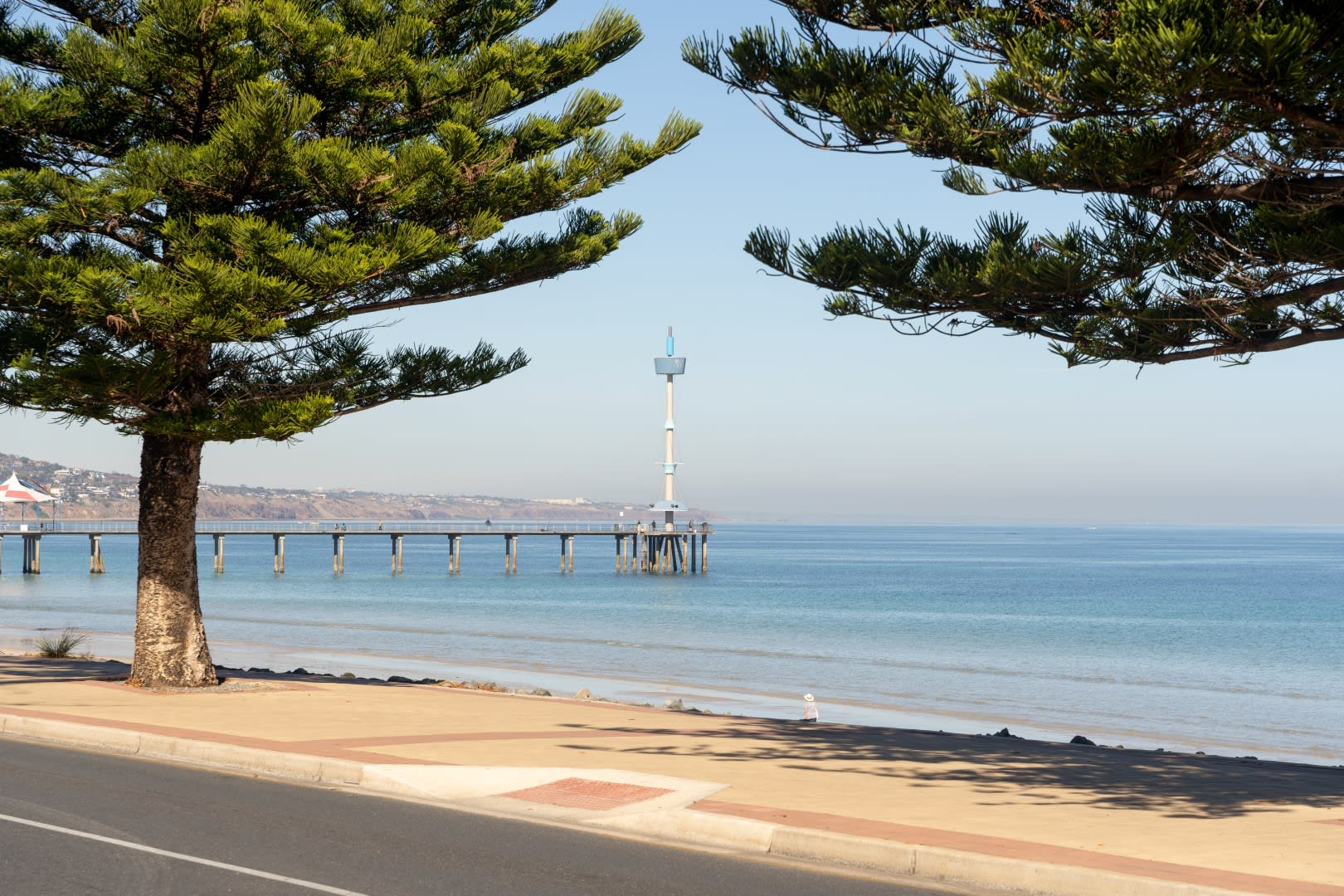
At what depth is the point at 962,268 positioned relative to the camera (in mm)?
9516

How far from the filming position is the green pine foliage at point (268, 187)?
45.6 ft

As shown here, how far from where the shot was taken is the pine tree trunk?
16594mm

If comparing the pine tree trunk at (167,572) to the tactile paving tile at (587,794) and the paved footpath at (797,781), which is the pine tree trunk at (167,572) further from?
the tactile paving tile at (587,794)

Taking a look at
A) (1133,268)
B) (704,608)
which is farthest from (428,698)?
(704,608)

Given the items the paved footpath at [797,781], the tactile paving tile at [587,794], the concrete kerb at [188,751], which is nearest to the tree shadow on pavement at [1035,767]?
the paved footpath at [797,781]

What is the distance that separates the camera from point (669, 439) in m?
94.9

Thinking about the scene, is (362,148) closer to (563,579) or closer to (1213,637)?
(1213,637)

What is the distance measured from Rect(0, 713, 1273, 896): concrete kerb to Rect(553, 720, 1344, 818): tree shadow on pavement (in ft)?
6.62

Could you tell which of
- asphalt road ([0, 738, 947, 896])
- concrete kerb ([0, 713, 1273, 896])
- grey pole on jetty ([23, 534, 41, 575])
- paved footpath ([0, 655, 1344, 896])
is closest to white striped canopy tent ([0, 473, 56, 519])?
grey pole on jetty ([23, 534, 41, 575])

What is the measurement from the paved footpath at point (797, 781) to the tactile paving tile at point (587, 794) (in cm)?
3

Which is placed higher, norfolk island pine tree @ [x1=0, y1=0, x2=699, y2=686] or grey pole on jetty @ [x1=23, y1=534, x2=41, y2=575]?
norfolk island pine tree @ [x1=0, y1=0, x2=699, y2=686]

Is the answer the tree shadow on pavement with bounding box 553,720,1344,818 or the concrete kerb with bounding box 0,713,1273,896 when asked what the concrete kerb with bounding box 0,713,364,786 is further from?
the tree shadow on pavement with bounding box 553,720,1344,818

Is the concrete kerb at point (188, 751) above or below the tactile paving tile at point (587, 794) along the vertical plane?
below

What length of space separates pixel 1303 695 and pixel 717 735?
25.0m
